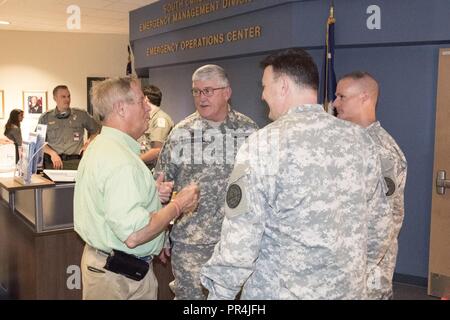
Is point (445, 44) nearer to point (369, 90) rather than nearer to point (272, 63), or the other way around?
point (369, 90)

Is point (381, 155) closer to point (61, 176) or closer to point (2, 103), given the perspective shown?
point (61, 176)

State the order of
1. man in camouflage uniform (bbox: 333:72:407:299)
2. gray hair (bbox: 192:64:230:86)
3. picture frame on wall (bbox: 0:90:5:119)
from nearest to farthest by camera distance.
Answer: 1. man in camouflage uniform (bbox: 333:72:407:299)
2. gray hair (bbox: 192:64:230:86)
3. picture frame on wall (bbox: 0:90:5:119)

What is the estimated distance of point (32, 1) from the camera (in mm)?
5871

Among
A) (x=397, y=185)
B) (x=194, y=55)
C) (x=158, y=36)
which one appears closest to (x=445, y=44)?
(x=397, y=185)

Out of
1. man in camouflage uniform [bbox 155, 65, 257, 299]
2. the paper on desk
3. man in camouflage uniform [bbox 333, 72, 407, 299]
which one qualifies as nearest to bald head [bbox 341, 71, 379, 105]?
man in camouflage uniform [bbox 333, 72, 407, 299]

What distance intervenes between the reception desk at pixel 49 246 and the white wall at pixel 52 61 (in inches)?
236

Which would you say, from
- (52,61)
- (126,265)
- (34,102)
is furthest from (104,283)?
(52,61)

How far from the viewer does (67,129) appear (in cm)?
534

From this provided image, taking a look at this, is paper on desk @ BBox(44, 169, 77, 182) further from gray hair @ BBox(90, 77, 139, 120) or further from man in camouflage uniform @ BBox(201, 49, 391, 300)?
man in camouflage uniform @ BBox(201, 49, 391, 300)

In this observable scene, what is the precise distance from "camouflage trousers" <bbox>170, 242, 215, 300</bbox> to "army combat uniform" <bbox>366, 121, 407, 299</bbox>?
812mm

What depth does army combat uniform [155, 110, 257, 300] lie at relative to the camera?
223 centimetres

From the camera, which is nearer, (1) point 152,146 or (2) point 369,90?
(2) point 369,90

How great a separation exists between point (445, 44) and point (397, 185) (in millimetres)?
1876

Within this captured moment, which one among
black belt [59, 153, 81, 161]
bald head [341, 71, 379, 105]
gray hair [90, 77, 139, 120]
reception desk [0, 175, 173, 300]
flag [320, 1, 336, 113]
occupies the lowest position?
reception desk [0, 175, 173, 300]
